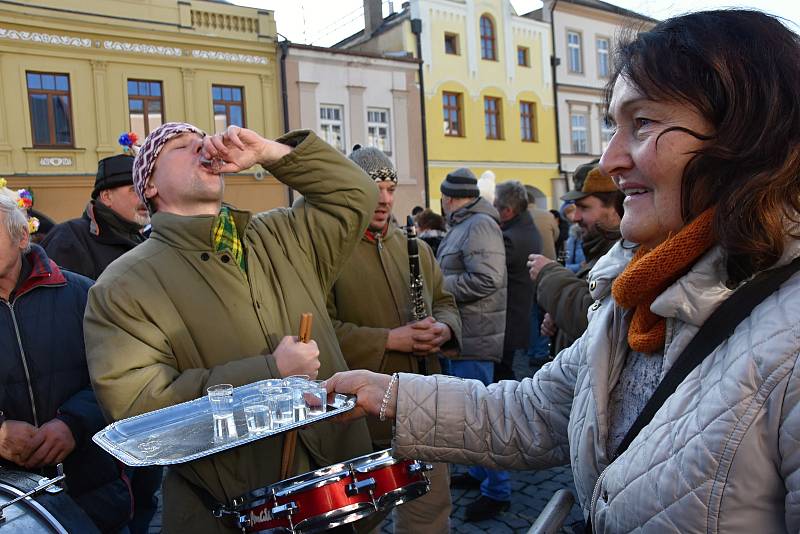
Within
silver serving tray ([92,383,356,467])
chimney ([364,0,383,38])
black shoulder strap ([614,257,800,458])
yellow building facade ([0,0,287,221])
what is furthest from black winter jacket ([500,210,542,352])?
chimney ([364,0,383,38])

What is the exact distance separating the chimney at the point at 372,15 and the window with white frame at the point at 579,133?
9.74m

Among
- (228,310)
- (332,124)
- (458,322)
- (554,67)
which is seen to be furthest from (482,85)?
(228,310)

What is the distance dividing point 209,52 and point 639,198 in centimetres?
1974

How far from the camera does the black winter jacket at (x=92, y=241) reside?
412 cm

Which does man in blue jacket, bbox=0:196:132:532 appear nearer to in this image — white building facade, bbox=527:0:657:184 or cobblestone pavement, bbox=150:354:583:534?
cobblestone pavement, bbox=150:354:583:534

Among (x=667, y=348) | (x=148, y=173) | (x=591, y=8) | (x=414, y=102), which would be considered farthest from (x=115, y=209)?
(x=591, y=8)

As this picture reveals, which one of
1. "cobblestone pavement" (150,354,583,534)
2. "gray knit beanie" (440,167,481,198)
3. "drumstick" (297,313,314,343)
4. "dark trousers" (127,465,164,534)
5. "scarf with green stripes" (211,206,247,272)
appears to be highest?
"gray knit beanie" (440,167,481,198)

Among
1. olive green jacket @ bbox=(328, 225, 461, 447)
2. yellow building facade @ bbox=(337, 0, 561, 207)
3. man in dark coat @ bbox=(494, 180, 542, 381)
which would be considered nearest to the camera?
olive green jacket @ bbox=(328, 225, 461, 447)

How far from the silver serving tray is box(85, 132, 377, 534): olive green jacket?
0.58 feet

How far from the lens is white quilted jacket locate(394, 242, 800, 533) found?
1021 mm

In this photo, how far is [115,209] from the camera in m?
4.33

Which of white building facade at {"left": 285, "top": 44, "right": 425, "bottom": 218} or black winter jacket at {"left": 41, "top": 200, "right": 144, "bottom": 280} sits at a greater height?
white building facade at {"left": 285, "top": 44, "right": 425, "bottom": 218}

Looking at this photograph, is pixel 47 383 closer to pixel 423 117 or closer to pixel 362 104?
pixel 362 104

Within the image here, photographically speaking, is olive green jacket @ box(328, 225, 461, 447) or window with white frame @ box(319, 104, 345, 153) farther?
window with white frame @ box(319, 104, 345, 153)
